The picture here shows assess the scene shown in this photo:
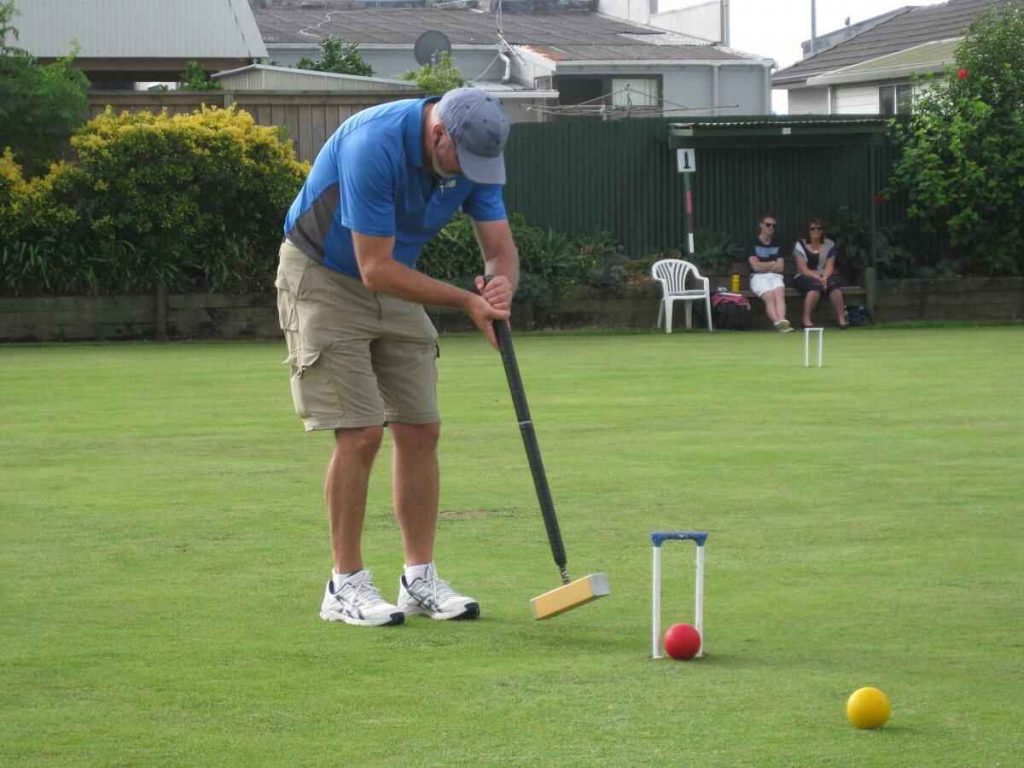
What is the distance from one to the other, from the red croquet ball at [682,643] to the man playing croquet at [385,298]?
35.2 inches

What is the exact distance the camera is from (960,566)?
21.1ft

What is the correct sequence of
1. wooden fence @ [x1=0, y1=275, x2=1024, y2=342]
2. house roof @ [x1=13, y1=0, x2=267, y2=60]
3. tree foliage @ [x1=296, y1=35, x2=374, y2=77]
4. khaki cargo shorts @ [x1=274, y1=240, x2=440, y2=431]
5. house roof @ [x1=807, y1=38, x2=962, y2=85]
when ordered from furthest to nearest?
house roof @ [x1=807, y1=38, x2=962, y2=85], tree foliage @ [x1=296, y1=35, x2=374, y2=77], house roof @ [x1=13, y1=0, x2=267, y2=60], wooden fence @ [x1=0, y1=275, x2=1024, y2=342], khaki cargo shorts @ [x1=274, y1=240, x2=440, y2=431]

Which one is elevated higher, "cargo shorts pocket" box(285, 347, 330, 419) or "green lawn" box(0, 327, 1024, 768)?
"cargo shorts pocket" box(285, 347, 330, 419)

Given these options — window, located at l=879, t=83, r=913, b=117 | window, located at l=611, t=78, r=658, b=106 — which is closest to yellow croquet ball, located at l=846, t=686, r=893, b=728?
window, located at l=879, t=83, r=913, b=117

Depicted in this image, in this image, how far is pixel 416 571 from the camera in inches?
231

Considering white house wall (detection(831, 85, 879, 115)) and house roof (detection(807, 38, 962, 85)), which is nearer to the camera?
house roof (detection(807, 38, 962, 85))

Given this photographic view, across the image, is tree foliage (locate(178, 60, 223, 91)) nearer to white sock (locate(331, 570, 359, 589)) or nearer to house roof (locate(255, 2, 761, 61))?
house roof (locate(255, 2, 761, 61))

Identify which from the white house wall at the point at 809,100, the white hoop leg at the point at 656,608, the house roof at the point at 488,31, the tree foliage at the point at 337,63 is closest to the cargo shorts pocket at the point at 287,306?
the white hoop leg at the point at 656,608

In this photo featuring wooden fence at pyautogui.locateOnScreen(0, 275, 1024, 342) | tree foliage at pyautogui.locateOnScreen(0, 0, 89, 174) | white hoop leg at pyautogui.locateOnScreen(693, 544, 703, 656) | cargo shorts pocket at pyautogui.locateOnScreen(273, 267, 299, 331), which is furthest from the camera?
wooden fence at pyautogui.locateOnScreen(0, 275, 1024, 342)

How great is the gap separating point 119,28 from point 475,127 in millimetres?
21043

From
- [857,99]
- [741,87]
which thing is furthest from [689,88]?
[857,99]

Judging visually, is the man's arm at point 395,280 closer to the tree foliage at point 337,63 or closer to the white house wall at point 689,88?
the tree foliage at point 337,63

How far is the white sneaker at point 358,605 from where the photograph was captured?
18.6ft

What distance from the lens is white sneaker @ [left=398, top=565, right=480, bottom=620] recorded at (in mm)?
5727
